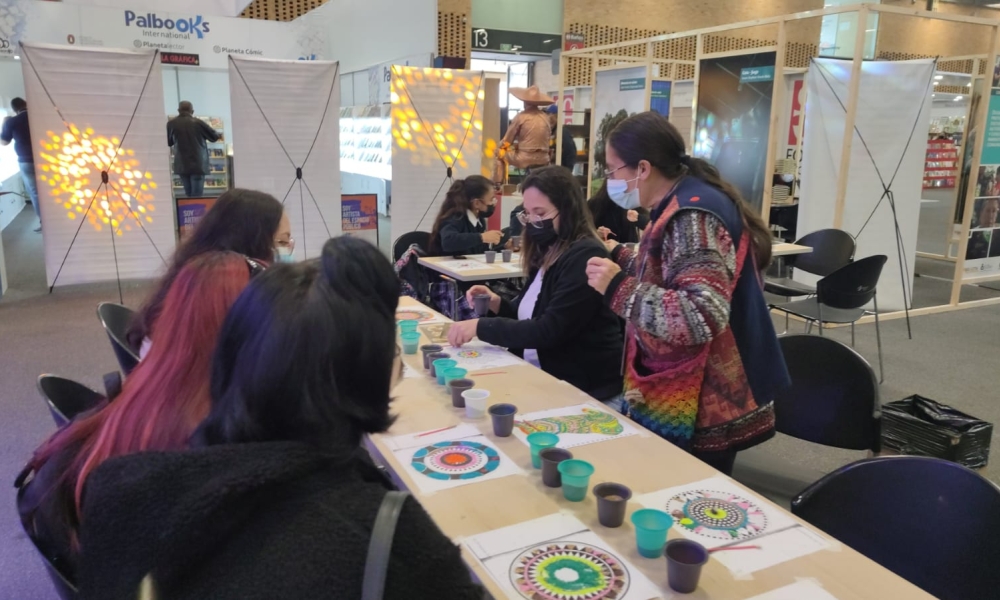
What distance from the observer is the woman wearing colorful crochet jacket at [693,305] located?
1.72 m

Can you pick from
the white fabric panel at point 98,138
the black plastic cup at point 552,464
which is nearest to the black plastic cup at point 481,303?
the black plastic cup at point 552,464

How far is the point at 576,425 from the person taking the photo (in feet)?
6.05

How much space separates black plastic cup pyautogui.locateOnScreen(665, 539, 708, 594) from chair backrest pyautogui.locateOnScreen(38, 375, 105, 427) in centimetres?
133

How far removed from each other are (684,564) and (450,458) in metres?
0.65

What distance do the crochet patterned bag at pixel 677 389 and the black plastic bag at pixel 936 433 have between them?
5.53 ft

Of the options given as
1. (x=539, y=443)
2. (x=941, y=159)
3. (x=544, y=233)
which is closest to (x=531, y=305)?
(x=544, y=233)

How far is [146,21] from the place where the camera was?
9.34m

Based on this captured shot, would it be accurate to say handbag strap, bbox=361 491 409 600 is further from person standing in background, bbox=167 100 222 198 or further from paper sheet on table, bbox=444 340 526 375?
person standing in background, bbox=167 100 222 198

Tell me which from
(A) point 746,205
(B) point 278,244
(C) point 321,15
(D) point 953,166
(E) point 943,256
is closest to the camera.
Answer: (A) point 746,205

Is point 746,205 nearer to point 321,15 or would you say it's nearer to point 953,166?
point 953,166

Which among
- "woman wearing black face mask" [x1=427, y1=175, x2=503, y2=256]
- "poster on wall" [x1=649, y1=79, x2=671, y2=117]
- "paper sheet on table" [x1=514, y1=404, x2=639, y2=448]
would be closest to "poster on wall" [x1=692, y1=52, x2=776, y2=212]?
"poster on wall" [x1=649, y1=79, x2=671, y2=117]

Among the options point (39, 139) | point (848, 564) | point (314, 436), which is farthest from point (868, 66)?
point (39, 139)

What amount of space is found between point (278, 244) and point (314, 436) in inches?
74.0

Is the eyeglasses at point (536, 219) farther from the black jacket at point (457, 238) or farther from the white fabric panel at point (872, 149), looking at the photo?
the white fabric panel at point (872, 149)
